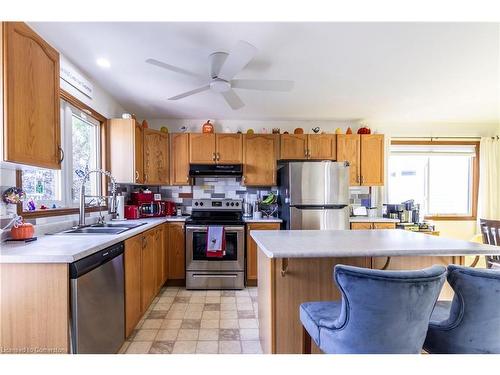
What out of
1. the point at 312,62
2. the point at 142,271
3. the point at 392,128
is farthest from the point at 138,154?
the point at 392,128

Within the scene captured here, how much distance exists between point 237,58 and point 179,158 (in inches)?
82.8

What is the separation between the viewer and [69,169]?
239 cm

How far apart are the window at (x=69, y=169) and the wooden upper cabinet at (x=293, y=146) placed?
2.42m

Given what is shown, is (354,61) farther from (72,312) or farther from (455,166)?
(455,166)

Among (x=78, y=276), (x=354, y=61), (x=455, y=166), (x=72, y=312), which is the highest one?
(x=354, y=61)

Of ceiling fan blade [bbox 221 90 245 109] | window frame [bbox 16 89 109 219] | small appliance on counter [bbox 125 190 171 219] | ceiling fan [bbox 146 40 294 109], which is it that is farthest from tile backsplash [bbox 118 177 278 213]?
ceiling fan [bbox 146 40 294 109]

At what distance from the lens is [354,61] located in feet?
7.31

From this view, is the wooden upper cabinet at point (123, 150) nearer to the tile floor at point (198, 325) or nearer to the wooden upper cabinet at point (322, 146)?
the tile floor at point (198, 325)

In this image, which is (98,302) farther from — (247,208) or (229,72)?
(247,208)

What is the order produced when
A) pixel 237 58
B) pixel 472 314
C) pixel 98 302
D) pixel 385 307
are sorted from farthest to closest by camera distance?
pixel 237 58
pixel 98 302
pixel 472 314
pixel 385 307

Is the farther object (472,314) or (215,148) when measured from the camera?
(215,148)
